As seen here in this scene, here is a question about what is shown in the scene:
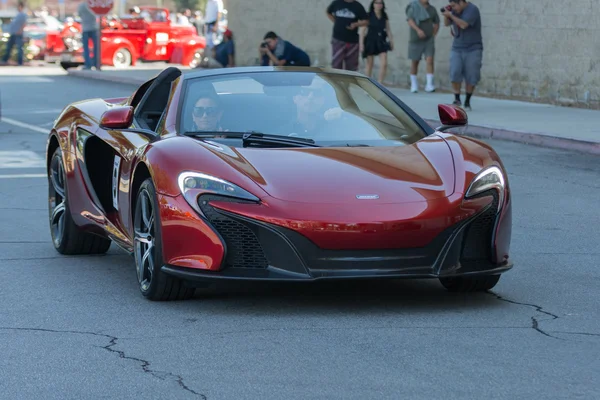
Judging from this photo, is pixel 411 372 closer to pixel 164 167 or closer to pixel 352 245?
pixel 352 245

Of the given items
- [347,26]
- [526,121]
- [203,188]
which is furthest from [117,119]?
[347,26]

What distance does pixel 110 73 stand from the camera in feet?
112

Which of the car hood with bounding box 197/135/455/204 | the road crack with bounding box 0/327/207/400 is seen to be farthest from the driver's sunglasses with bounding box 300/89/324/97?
the road crack with bounding box 0/327/207/400

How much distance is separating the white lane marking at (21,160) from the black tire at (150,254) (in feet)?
23.7

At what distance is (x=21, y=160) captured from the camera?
48.2 ft

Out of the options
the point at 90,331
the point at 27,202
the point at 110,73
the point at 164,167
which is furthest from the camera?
the point at 110,73

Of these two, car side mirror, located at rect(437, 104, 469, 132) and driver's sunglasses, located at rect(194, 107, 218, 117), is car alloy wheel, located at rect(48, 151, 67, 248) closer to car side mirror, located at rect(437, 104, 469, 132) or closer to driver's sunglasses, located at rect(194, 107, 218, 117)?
driver's sunglasses, located at rect(194, 107, 218, 117)

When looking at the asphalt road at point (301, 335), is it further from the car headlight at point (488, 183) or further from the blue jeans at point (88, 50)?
the blue jeans at point (88, 50)

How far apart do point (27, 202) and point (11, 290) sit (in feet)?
13.1

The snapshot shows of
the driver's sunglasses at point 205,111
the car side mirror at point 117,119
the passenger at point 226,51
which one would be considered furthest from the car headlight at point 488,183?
the passenger at point 226,51

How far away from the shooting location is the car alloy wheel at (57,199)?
8688 millimetres

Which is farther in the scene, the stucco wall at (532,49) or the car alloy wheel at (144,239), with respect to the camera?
the stucco wall at (532,49)

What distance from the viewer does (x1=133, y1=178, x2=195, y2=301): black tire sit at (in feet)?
21.9

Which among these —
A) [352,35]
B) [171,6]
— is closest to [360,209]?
[352,35]
